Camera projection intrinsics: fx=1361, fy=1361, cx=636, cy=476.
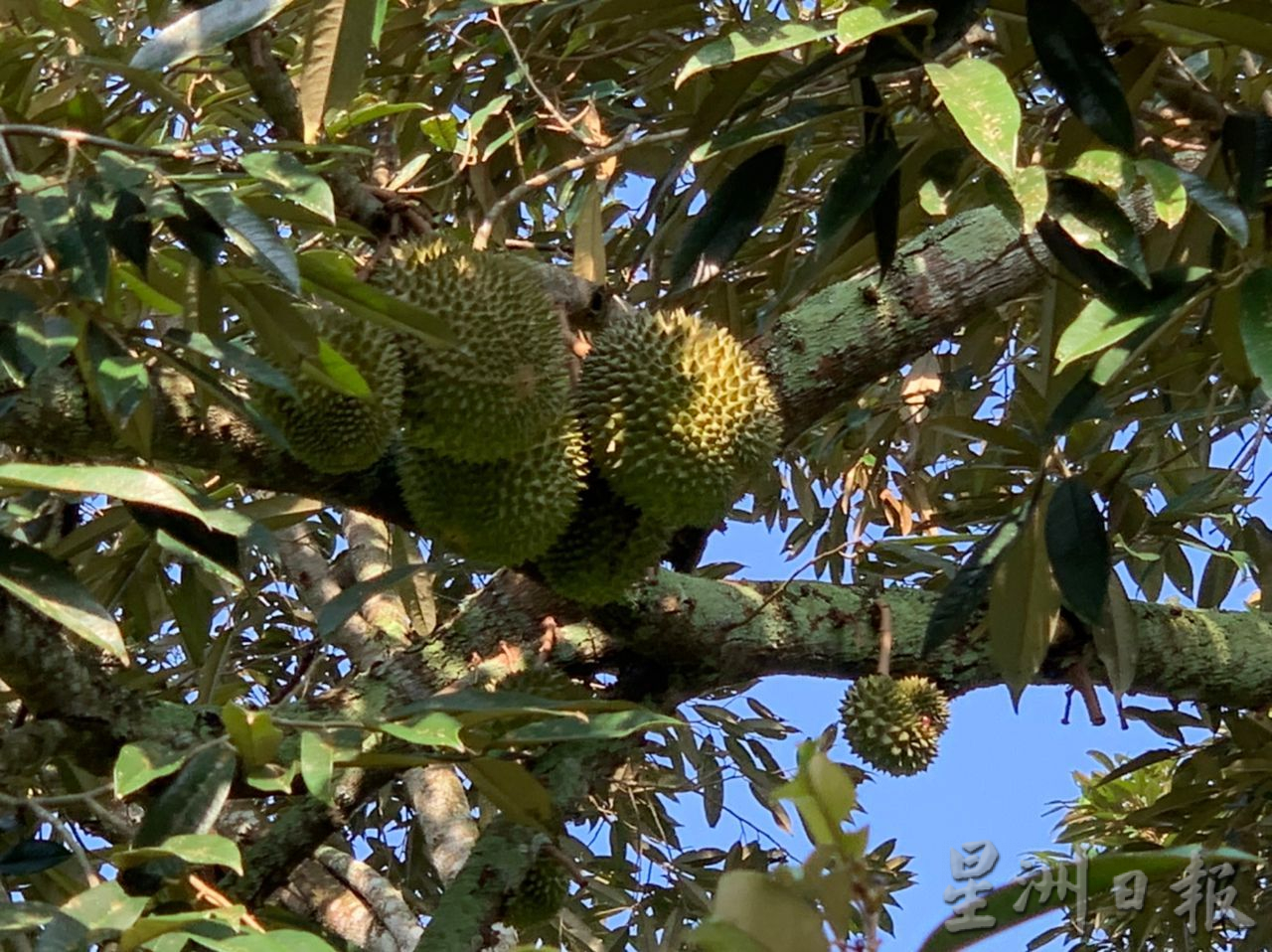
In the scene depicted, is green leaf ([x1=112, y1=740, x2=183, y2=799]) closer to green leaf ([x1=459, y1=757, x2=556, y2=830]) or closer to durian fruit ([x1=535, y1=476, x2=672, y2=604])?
green leaf ([x1=459, y1=757, x2=556, y2=830])

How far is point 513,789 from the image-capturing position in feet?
3.70

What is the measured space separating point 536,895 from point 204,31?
0.90 m

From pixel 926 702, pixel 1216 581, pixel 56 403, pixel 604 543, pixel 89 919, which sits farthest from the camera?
pixel 1216 581

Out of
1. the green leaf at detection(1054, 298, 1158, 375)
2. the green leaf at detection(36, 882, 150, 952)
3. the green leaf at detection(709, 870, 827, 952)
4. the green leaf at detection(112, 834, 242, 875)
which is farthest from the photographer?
the green leaf at detection(1054, 298, 1158, 375)

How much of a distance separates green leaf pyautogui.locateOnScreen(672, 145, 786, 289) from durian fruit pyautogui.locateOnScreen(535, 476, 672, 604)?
0.23m

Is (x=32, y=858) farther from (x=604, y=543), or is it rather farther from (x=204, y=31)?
(x=204, y=31)

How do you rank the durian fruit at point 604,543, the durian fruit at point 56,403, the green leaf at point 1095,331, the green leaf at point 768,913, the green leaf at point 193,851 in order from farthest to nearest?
the durian fruit at point 604,543 → the durian fruit at point 56,403 → the green leaf at point 1095,331 → the green leaf at point 193,851 → the green leaf at point 768,913

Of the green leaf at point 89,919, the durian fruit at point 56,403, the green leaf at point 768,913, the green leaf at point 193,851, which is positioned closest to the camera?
the green leaf at point 768,913

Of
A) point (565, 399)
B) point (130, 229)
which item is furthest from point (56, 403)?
point (565, 399)

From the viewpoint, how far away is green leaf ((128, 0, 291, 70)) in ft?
3.40

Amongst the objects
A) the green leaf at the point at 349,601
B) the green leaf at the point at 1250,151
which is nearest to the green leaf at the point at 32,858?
the green leaf at the point at 349,601

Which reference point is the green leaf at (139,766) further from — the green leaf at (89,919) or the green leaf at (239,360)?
the green leaf at (239,360)

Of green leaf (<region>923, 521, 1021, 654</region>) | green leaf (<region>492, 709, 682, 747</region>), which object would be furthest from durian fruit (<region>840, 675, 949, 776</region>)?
green leaf (<region>492, 709, 682, 747</region>)

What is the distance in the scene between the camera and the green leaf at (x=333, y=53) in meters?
1.12
